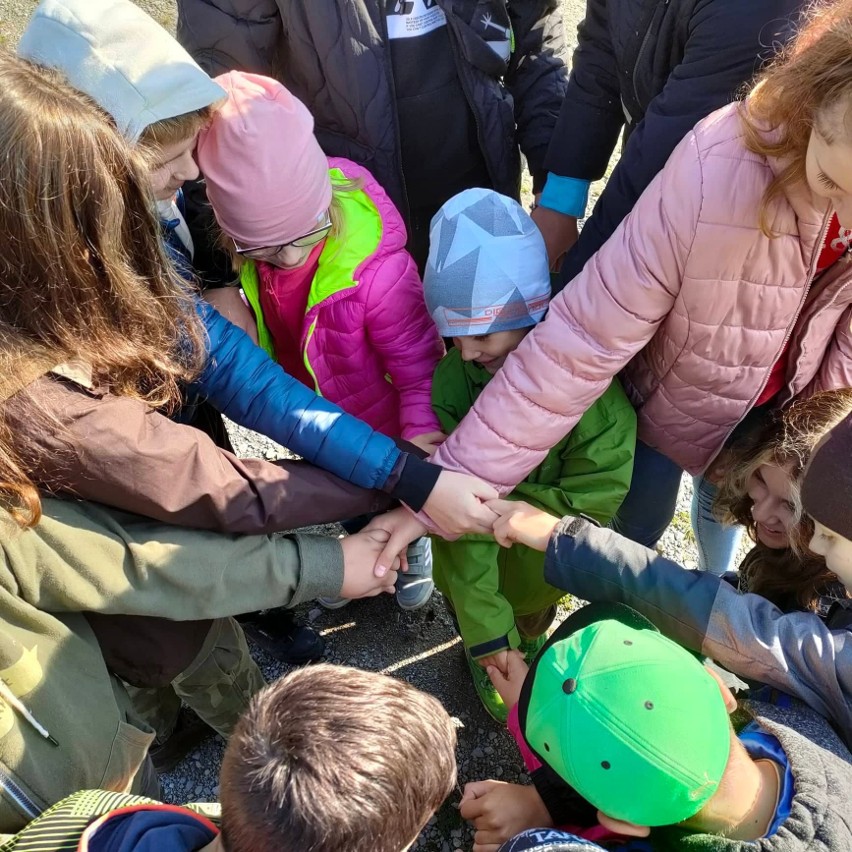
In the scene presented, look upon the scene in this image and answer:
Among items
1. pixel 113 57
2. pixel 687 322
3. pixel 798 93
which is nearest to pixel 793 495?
pixel 687 322

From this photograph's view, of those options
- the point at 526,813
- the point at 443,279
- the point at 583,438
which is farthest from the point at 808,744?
the point at 443,279

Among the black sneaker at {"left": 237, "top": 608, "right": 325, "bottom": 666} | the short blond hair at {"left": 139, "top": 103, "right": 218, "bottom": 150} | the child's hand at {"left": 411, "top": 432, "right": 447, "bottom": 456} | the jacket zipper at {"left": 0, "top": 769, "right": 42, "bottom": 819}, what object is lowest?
the black sneaker at {"left": 237, "top": 608, "right": 325, "bottom": 666}

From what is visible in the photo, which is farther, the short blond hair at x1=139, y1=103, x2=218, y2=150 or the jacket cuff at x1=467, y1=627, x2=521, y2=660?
the jacket cuff at x1=467, y1=627, x2=521, y2=660

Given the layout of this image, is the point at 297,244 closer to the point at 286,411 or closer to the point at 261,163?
the point at 261,163

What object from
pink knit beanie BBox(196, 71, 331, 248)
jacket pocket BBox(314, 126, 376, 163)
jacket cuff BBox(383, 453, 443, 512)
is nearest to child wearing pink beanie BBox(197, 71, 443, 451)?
pink knit beanie BBox(196, 71, 331, 248)

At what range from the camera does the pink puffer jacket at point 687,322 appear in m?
1.53

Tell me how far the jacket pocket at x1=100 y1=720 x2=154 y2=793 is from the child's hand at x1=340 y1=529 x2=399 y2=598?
1.76ft

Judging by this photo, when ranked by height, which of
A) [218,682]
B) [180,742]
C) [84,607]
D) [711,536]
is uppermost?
[84,607]

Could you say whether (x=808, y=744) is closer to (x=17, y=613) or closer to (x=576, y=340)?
(x=576, y=340)

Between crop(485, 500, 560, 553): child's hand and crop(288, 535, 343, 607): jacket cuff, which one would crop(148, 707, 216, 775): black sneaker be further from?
crop(485, 500, 560, 553): child's hand

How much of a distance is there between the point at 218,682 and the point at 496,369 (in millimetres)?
1174

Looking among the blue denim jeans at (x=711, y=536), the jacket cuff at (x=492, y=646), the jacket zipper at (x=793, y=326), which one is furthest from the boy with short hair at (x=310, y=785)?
the blue denim jeans at (x=711, y=536)

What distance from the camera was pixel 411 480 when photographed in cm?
182

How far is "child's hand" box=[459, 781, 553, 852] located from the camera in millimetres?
1688
